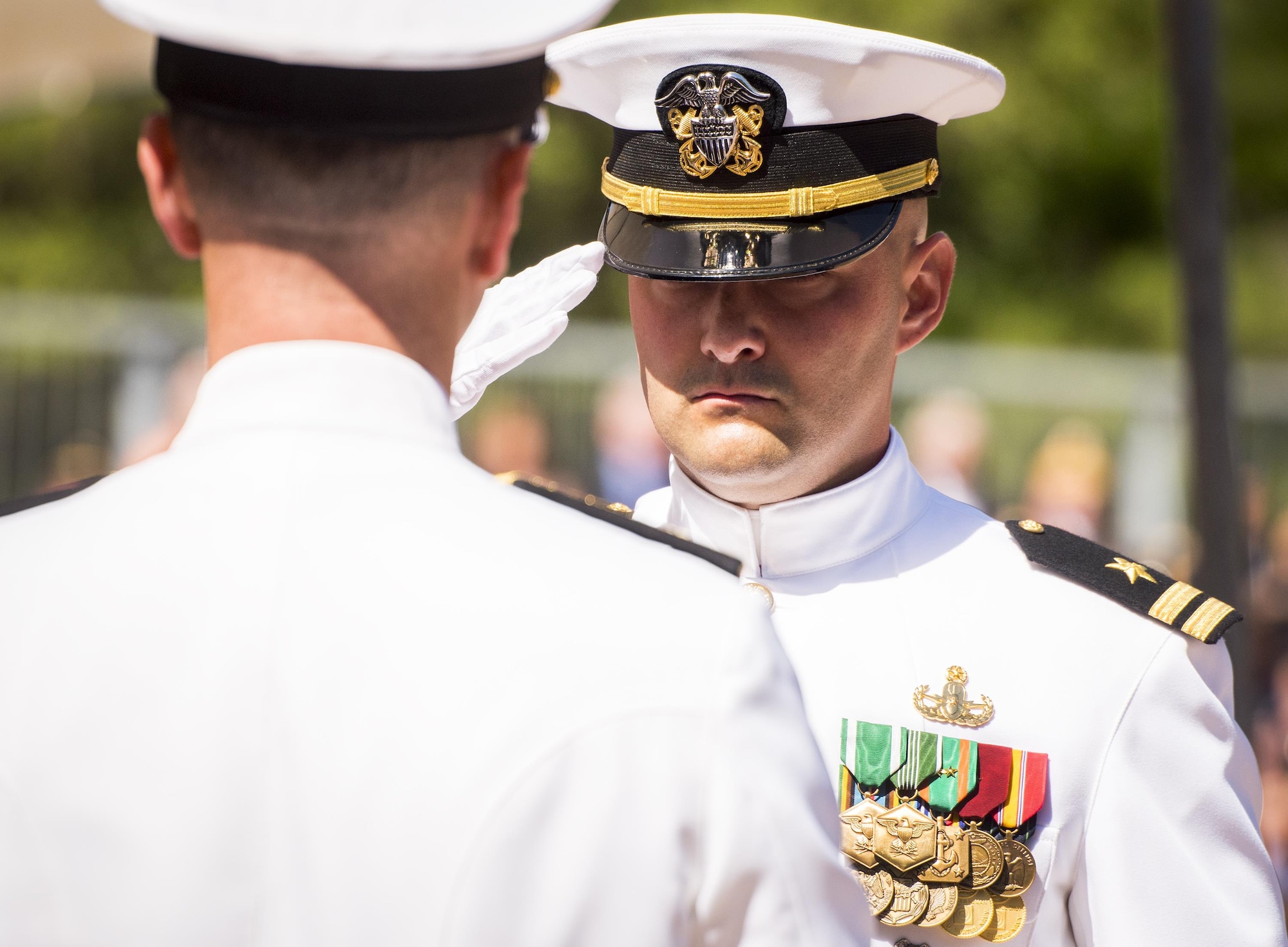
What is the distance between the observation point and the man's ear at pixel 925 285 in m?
2.20

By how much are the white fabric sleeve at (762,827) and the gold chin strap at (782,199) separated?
94 centimetres

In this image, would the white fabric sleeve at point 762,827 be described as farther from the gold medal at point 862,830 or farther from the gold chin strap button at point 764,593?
the gold chin strap button at point 764,593

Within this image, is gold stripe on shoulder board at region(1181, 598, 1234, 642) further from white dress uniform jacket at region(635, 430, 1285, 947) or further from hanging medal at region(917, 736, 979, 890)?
hanging medal at region(917, 736, 979, 890)

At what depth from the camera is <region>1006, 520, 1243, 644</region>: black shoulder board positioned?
2.05 m

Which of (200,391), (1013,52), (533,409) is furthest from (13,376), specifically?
(1013,52)

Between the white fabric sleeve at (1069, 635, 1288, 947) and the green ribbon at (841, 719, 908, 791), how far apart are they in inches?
9.7

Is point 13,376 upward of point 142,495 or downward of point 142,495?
downward

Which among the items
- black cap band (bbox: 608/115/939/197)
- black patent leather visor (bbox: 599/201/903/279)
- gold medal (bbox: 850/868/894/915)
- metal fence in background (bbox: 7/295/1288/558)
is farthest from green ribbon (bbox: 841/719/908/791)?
metal fence in background (bbox: 7/295/1288/558)

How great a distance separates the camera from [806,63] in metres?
2.08

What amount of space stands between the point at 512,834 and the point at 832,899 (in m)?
0.27

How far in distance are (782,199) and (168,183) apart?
969mm

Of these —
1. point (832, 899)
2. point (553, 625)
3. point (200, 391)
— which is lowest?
point (832, 899)

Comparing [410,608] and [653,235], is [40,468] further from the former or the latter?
[410,608]

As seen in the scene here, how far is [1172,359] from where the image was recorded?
407 inches
